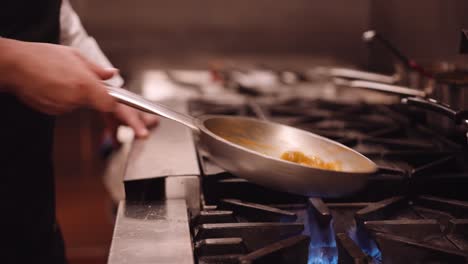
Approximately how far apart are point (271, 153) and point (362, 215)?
0.75 ft

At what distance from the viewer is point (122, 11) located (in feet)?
5.45

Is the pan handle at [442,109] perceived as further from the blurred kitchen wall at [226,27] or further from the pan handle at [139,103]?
the blurred kitchen wall at [226,27]

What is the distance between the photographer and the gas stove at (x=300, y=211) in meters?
0.52

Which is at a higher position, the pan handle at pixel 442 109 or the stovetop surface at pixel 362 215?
the pan handle at pixel 442 109

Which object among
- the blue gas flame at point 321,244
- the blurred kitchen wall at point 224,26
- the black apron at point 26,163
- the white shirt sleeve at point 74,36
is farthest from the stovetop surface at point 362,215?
the blurred kitchen wall at point 224,26

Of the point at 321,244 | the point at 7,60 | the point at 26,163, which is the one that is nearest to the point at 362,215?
the point at 321,244

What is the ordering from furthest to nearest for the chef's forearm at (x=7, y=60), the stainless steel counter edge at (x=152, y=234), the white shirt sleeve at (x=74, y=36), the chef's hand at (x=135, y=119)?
1. the white shirt sleeve at (x=74, y=36)
2. the chef's hand at (x=135, y=119)
3. the chef's forearm at (x=7, y=60)
4. the stainless steel counter edge at (x=152, y=234)

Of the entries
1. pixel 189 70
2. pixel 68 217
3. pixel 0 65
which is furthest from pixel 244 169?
pixel 68 217

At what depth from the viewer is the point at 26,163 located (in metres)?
0.86

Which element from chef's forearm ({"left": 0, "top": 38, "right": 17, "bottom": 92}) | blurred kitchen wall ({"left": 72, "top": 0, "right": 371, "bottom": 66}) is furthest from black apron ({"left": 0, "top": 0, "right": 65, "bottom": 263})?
blurred kitchen wall ({"left": 72, "top": 0, "right": 371, "bottom": 66})

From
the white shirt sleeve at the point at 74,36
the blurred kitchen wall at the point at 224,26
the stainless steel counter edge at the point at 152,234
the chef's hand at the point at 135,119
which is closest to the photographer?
the stainless steel counter edge at the point at 152,234

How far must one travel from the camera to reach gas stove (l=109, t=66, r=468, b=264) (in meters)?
0.52

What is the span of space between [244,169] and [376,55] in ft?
3.21

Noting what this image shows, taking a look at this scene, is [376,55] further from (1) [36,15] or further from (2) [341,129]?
(1) [36,15]
